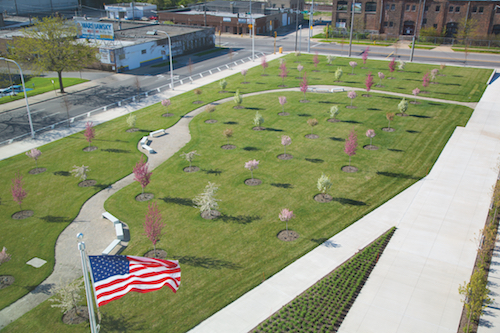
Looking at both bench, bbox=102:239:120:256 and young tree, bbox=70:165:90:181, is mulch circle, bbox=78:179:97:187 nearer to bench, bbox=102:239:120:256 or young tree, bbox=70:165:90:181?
young tree, bbox=70:165:90:181

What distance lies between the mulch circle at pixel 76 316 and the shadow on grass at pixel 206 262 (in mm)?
4674

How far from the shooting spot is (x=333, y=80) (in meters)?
49.4

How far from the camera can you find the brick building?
222 ft

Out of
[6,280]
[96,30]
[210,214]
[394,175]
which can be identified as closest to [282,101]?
[394,175]

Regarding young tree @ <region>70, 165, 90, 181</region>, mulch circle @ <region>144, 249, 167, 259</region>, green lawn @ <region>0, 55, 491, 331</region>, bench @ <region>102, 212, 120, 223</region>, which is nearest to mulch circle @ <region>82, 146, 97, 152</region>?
green lawn @ <region>0, 55, 491, 331</region>

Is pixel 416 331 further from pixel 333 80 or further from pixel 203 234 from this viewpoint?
pixel 333 80

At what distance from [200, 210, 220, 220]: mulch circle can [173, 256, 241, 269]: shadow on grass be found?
3.61 m

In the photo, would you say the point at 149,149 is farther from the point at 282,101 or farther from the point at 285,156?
the point at 282,101

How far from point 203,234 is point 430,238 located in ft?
38.4

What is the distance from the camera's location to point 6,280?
1855 cm

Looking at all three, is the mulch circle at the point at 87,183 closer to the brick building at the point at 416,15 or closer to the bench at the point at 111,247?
the bench at the point at 111,247

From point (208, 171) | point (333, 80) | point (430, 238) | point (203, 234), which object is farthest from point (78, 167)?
point (333, 80)

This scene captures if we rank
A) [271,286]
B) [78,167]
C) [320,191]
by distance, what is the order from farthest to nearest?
[78,167] → [320,191] → [271,286]

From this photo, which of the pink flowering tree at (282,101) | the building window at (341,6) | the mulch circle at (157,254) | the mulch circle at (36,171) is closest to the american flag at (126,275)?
the mulch circle at (157,254)
